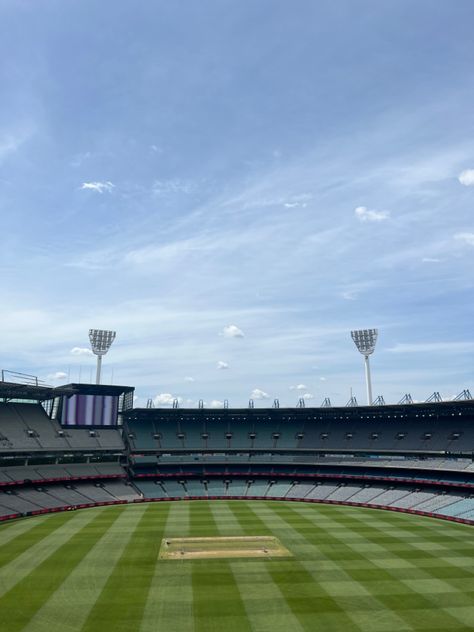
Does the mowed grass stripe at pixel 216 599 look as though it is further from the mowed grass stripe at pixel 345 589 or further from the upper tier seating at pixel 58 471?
the upper tier seating at pixel 58 471

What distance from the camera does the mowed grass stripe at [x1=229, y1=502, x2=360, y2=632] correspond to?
24388mm

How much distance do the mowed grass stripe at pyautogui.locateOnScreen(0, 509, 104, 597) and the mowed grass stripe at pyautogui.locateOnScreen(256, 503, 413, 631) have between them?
19.9m

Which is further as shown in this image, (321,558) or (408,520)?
(408,520)

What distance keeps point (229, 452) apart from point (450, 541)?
4246cm

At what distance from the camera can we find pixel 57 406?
3061 inches

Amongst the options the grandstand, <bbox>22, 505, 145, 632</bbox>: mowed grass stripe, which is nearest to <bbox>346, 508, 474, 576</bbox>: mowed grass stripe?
the grandstand

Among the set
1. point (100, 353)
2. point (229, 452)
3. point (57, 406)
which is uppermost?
point (100, 353)

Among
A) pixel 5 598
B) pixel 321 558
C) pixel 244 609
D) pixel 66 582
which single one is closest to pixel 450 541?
pixel 321 558

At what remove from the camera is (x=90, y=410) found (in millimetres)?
78062

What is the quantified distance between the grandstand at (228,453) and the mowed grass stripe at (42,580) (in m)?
17.2

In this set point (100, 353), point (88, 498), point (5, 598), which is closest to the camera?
point (5, 598)

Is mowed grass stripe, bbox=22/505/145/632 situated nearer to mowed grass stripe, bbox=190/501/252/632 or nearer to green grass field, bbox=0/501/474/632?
green grass field, bbox=0/501/474/632

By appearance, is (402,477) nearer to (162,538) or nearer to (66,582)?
(162,538)

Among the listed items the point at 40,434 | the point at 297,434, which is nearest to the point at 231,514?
the point at 297,434
